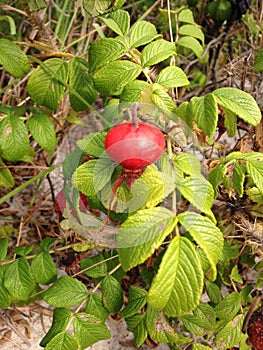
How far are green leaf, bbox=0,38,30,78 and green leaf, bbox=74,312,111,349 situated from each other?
55 cm

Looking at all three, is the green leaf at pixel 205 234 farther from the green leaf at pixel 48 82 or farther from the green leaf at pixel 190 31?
the green leaf at pixel 190 31

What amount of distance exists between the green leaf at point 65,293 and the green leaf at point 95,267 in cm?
5

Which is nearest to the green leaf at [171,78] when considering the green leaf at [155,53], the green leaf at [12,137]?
the green leaf at [155,53]

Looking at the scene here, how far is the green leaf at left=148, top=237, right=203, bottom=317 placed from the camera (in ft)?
2.38

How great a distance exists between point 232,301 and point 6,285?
500 mm

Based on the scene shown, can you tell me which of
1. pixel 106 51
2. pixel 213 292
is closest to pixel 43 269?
pixel 213 292

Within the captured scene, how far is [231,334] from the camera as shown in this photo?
121 cm

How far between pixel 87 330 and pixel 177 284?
0.43 metres

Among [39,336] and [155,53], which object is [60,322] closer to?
[39,336]

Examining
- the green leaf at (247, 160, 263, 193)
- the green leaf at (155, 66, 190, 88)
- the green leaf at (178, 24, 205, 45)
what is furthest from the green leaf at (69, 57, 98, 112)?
the green leaf at (247, 160, 263, 193)

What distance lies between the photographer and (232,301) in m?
1.22

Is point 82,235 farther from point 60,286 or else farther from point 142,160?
point 142,160

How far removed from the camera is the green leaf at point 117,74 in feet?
3.43

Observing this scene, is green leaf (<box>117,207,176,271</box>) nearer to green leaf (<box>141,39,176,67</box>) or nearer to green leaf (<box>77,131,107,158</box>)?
green leaf (<box>77,131,107,158</box>)
